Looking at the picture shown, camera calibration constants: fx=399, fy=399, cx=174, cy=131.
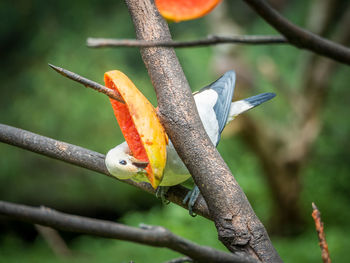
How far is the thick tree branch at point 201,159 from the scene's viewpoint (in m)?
0.72

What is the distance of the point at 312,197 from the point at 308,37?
2822 millimetres

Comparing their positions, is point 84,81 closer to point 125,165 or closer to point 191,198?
point 125,165

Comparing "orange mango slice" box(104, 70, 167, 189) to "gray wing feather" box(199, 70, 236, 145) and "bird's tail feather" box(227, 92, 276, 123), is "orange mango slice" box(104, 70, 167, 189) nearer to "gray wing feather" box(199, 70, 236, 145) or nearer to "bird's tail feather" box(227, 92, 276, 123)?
"gray wing feather" box(199, 70, 236, 145)

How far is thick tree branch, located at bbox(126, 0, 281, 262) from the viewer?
2.36 ft

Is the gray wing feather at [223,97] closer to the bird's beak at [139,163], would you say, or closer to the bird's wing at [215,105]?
A: the bird's wing at [215,105]

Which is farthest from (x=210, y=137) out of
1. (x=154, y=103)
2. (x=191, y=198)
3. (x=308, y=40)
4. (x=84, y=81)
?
(x=154, y=103)

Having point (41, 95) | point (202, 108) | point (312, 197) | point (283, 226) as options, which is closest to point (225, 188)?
point (202, 108)

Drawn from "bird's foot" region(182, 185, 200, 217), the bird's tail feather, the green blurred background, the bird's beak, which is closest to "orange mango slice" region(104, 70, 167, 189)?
the bird's beak

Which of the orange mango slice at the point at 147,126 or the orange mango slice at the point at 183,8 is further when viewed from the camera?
the orange mango slice at the point at 183,8

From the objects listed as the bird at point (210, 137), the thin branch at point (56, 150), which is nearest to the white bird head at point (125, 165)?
the bird at point (210, 137)

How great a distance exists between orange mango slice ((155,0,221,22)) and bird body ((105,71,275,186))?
0.24 metres

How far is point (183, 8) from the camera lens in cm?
87

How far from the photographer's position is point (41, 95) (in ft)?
10.5

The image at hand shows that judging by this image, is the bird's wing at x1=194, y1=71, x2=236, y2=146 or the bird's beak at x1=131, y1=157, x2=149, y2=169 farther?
the bird's wing at x1=194, y1=71, x2=236, y2=146
